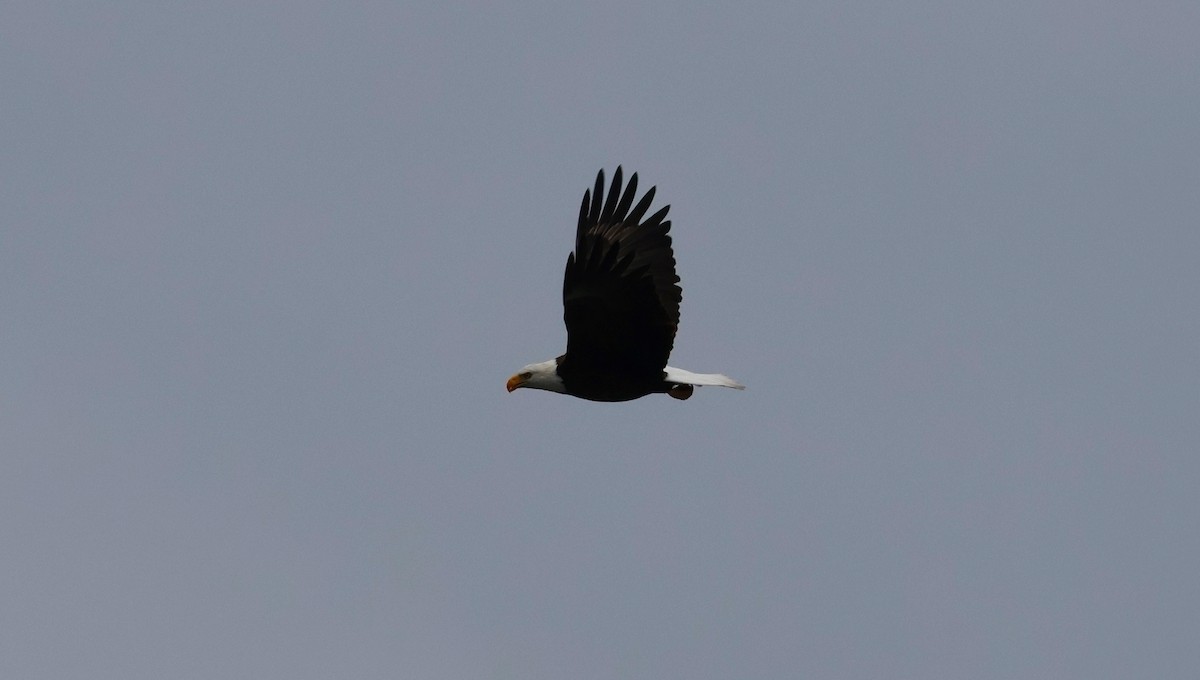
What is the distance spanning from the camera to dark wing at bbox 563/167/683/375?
21672 millimetres

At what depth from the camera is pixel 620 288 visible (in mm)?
21781

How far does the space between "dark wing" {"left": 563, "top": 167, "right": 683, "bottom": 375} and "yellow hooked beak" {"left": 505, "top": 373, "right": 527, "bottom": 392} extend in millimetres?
963

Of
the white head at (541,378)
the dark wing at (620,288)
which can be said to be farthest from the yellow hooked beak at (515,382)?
the dark wing at (620,288)

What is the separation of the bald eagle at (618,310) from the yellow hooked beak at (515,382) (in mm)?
11

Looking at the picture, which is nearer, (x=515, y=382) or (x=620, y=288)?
(x=620, y=288)

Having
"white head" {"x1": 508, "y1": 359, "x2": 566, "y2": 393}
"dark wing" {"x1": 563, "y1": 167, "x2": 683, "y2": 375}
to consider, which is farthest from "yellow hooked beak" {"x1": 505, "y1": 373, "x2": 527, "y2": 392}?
"dark wing" {"x1": 563, "y1": 167, "x2": 683, "y2": 375}

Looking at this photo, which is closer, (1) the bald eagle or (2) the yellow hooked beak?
(1) the bald eagle

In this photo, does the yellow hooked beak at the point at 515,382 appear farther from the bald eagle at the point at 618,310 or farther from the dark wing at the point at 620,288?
the dark wing at the point at 620,288

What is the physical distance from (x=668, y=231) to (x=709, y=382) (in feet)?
5.36

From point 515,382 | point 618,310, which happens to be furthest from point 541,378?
point 618,310

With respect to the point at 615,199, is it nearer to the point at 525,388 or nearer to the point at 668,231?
the point at 668,231

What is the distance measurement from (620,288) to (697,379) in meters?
1.77

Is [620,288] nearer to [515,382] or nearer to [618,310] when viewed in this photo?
[618,310]

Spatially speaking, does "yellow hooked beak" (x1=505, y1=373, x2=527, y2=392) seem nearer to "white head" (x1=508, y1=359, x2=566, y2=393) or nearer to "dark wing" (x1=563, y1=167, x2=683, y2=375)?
"white head" (x1=508, y1=359, x2=566, y2=393)
